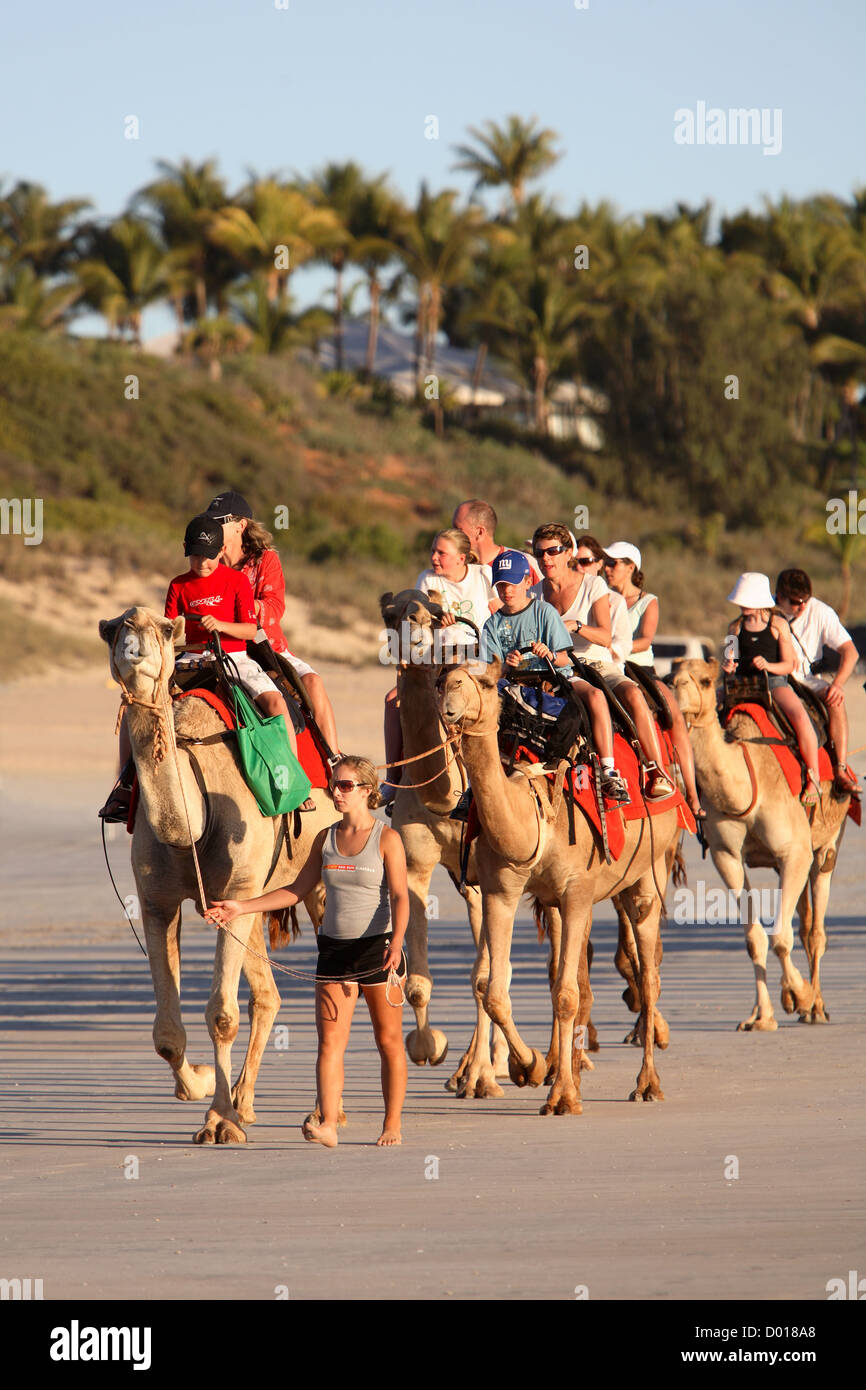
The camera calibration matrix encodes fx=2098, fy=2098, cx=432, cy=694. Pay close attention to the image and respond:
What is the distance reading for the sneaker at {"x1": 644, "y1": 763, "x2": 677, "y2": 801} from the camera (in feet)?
38.3

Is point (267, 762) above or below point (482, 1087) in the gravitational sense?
above

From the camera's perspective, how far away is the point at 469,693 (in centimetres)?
937

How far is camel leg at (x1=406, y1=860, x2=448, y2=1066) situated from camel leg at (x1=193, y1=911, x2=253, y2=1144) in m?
0.97

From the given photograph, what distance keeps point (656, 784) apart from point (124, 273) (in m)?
62.5

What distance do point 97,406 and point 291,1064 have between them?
51.4 meters

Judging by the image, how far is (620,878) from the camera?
11461mm

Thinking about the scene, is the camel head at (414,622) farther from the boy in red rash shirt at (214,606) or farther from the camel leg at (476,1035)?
the camel leg at (476,1035)

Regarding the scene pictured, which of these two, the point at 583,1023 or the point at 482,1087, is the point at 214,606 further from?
the point at 583,1023

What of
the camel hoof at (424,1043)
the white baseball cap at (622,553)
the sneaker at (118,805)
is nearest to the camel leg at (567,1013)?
the camel hoof at (424,1043)

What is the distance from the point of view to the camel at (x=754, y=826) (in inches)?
532

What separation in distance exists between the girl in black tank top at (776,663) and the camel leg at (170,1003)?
17.7 feet

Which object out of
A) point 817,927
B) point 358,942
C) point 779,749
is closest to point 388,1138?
point 358,942

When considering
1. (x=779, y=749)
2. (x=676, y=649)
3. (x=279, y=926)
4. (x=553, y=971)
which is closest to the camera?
(x=553, y=971)

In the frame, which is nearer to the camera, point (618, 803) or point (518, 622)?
point (518, 622)
